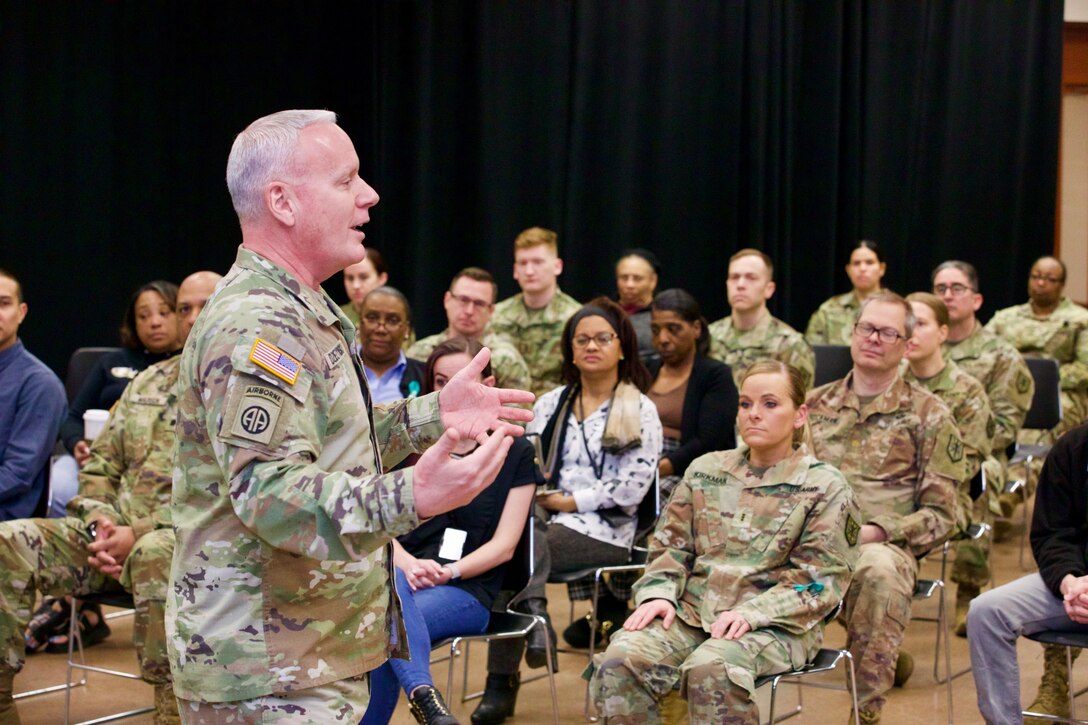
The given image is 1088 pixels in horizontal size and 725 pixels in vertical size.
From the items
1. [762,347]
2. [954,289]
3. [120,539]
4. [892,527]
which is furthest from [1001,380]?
[120,539]

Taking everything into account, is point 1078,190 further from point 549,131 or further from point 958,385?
point 958,385

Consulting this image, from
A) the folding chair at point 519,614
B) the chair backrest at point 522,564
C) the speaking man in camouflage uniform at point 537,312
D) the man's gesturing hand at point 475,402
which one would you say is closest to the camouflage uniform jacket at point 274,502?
the man's gesturing hand at point 475,402

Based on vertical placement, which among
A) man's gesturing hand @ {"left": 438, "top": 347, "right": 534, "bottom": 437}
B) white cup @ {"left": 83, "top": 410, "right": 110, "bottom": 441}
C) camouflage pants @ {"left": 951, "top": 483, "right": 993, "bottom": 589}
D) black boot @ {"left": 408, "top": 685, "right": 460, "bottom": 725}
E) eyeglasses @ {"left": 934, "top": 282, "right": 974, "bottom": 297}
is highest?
man's gesturing hand @ {"left": 438, "top": 347, "right": 534, "bottom": 437}

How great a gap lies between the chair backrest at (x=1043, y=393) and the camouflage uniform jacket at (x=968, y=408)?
134 cm

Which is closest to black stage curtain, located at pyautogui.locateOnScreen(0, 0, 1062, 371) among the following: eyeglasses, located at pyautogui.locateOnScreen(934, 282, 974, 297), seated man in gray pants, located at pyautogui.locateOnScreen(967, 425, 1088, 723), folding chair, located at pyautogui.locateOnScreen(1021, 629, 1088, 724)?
eyeglasses, located at pyautogui.locateOnScreen(934, 282, 974, 297)

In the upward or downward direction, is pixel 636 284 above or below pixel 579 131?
below

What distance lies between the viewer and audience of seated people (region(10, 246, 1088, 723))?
3230 mm

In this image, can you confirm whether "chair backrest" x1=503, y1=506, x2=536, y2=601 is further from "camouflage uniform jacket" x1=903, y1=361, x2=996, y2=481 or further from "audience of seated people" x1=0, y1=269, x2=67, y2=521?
"camouflage uniform jacket" x1=903, y1=361, x2=996, y2=481

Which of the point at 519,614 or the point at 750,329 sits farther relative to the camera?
the point at 750,329

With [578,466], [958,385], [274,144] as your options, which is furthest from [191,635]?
[958,385]

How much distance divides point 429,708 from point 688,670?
59 centimetres

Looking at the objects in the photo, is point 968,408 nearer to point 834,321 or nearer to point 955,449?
point 955,449

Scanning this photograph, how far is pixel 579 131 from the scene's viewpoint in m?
7.46

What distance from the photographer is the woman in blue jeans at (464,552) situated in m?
3.24
